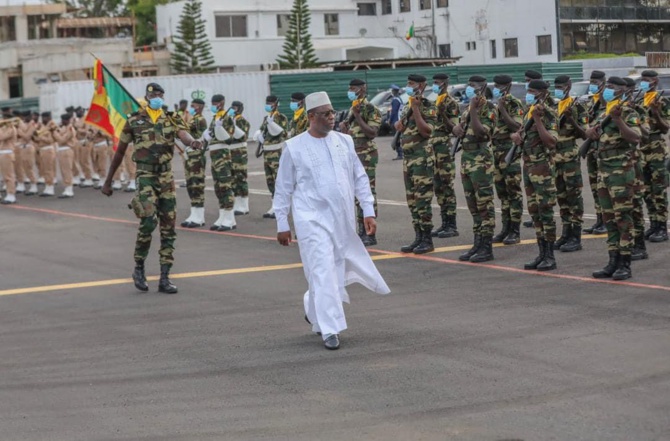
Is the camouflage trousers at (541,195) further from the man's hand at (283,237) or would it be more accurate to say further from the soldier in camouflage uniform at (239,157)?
the soldier in camouflage uniform at (239,157)

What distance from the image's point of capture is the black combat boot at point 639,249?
14.2m

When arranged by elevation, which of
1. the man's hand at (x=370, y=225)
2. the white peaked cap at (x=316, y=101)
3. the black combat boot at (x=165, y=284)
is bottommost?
the black combat boot at (x=165, y=284)

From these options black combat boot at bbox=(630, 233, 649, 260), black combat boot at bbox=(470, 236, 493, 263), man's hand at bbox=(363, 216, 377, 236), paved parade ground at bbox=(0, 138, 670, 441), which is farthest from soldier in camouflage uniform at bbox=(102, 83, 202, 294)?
black combat boot at bbox=(630, 233, 649, 260)

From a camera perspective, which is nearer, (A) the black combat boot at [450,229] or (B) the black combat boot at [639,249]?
(B) the black combat boot at [639,249]

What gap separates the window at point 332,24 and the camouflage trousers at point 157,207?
205ft

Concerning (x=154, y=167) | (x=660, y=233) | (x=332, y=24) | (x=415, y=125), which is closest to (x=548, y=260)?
(x=660, y=233)

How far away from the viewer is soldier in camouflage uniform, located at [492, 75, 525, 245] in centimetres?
1527

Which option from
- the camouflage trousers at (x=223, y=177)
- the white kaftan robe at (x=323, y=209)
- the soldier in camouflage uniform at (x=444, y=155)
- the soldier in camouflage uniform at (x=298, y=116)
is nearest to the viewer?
the white kaftan robe at (x=323, y=209)

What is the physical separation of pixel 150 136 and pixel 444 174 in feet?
16.7

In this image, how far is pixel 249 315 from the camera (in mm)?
11906

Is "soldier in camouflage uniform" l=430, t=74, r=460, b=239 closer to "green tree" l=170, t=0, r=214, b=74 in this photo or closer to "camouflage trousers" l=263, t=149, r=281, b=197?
"camouflage trousers" l=263, t=149, r=281, b=197

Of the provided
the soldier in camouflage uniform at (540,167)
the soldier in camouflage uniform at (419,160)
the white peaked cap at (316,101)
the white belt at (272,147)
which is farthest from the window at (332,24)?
the white peaked cap at (316,101)

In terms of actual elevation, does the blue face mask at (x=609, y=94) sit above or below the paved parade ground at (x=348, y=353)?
above

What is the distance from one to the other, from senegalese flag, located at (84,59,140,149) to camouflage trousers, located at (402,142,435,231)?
5.05 meters
